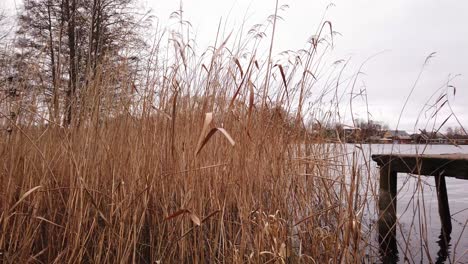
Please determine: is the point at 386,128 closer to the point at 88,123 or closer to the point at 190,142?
the point at 190,142

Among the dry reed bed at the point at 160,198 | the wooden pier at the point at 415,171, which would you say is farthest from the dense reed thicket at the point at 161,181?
the wooden pier at the point at 415,171

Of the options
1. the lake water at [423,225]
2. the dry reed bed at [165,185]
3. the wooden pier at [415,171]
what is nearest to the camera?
the dry reed bed at [165,185]

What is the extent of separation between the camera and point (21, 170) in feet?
5.00

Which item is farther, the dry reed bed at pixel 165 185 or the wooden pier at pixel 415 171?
the wooden pier at pixel 415 171

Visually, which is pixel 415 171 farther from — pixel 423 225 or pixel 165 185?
pixel 165 185

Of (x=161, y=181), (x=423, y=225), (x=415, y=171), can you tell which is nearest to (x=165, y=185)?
(x=161, y=181)

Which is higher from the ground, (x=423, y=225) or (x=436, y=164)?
(x=436, y=164)

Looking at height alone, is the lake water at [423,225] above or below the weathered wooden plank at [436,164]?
below

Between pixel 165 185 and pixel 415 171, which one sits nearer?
pixel 165 185

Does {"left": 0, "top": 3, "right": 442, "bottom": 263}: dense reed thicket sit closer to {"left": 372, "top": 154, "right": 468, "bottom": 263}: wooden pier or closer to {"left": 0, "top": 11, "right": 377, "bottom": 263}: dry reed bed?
{"left": 0, "top": 11, "right": 377, "bottom": 263}: dry reed bed

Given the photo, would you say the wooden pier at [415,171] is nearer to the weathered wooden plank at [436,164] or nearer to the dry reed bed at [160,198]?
the weathered wooden plank at [436,164]

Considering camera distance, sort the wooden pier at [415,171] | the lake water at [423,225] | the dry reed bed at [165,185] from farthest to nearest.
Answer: the wooden pier at [415,171] → the lake water at [423,225] → the dry reed bed at [165,185]

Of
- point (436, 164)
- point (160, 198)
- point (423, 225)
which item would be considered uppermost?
point (436, 164)

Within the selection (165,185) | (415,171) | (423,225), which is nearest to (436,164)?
(415,171)
